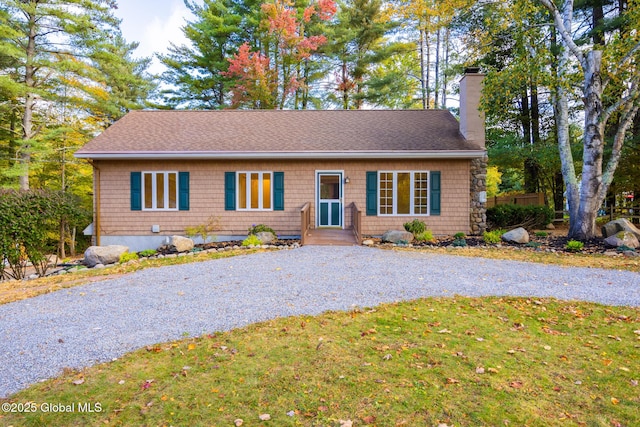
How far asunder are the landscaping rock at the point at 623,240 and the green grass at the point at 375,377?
582 centimetres

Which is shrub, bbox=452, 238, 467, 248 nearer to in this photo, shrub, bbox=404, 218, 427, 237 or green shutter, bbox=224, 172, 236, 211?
→ shrub, bbox=404, 218, 427, 237

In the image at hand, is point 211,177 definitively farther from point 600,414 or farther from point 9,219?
point 600,414

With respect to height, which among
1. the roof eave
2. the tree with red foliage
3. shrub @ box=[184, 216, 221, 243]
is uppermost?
the tree with red foliage

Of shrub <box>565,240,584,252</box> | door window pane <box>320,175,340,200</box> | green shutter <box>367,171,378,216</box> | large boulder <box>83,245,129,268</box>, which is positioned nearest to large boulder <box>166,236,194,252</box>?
large boulder <box>83,245,129,268</box>

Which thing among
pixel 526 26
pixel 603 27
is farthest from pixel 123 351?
pixel 603 27

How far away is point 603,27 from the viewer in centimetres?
1272

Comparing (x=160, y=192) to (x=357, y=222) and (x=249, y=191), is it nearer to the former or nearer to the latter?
(x=249, y=191)

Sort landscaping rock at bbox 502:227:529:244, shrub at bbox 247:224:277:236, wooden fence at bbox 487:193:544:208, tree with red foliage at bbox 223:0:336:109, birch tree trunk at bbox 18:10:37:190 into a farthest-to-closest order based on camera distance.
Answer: tree with red foliage at bbox 223:0:336:109 < wooden fence at bbox 487:193:544:208 < birch tree trunk at bbox 18:10:37:190 < shrub at bbox 247:224:277:236 < landscaping rock at bbox 502:227:529:244

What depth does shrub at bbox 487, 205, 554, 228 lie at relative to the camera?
39.3ft

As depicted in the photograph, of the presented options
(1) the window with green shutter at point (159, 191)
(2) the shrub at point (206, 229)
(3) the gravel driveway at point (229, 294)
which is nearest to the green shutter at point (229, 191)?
(2) the shrub at point (206, 229)

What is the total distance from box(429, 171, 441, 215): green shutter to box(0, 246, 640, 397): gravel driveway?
10.4 ft

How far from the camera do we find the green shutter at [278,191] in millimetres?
10781

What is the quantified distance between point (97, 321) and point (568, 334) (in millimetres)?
5072

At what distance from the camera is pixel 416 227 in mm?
10219
